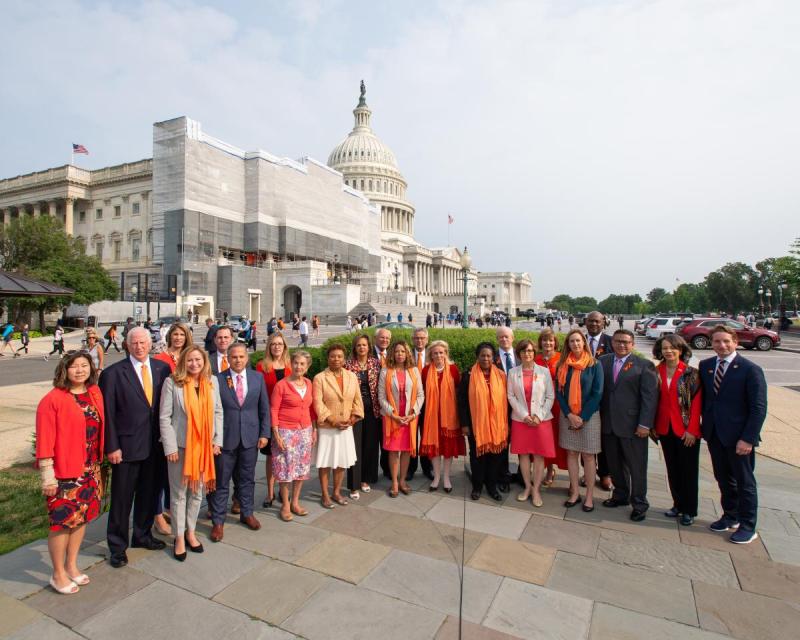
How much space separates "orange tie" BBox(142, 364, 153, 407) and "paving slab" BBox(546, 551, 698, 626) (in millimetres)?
3694

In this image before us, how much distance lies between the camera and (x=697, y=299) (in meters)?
119

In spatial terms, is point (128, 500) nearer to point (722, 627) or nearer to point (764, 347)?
point (722, 627)

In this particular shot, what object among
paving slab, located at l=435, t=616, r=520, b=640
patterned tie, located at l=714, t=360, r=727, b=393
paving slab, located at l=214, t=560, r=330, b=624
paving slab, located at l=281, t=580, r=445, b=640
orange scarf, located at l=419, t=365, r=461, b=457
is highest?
patterned tie, located at l=714, t=360, r=727, b=393

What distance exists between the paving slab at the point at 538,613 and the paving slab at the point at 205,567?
202 cm

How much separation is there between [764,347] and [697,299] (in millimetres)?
109156

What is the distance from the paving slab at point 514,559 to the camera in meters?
3.92

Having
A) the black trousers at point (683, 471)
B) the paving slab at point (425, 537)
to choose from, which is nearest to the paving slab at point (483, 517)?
the paving slab at point (425, 537)

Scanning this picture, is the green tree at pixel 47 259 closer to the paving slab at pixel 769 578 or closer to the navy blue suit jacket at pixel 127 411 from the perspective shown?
the navy blue suit jacket at pixel 127 411

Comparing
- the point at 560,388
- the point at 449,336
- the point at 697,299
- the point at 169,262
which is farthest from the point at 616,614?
the point at 697,299

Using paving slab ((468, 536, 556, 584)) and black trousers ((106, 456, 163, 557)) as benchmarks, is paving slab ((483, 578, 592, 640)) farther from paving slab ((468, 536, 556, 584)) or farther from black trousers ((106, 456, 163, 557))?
black trousers ((106, 456, 163, 557))

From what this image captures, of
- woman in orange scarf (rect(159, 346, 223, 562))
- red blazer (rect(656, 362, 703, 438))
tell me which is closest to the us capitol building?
woman in orange scarf (rect(159, 346, 223, 562))

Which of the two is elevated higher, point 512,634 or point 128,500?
point 128,500

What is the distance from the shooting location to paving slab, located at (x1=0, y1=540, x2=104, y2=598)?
12.3ft

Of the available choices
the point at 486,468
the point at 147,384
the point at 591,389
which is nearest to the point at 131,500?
the point at 147,384
